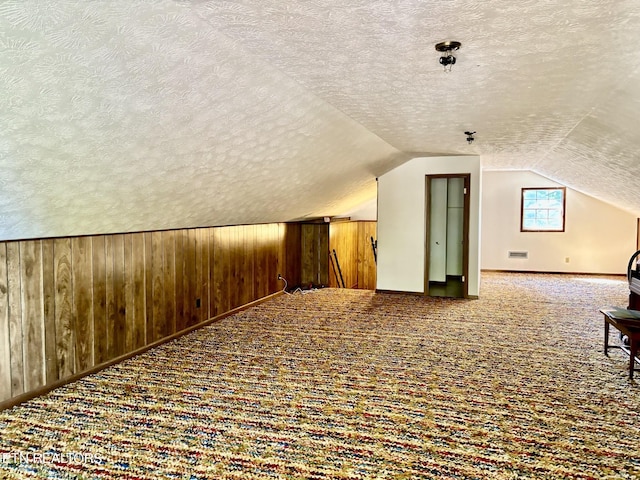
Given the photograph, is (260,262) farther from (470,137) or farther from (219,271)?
(470,137)

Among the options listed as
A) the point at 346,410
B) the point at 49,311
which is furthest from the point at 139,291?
the point at 346,410

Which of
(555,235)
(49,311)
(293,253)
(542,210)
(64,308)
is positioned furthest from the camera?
(542,210)

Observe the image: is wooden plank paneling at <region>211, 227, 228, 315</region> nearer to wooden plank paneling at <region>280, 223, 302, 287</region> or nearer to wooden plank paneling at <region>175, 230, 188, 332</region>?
wooden plank paneling at <region>175, 230, 188, 332</region>

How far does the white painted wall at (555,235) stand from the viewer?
904 centimetres

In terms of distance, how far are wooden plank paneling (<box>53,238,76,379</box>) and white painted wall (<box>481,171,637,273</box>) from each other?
8381 millimetres

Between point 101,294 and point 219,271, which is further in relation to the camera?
point 219,271

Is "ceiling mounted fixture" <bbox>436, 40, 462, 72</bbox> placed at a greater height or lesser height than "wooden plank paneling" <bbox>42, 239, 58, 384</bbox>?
greater

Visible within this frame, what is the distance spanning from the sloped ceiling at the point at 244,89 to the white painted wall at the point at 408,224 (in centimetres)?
224

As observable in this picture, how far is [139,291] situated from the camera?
13.6 ft

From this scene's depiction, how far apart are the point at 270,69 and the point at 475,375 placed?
2.78 meters

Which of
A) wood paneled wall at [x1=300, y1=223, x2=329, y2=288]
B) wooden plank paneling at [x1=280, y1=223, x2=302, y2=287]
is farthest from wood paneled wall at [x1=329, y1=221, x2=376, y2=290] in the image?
wooden plank paneling at [x1=280, y1=223, x2=302, y2=287]

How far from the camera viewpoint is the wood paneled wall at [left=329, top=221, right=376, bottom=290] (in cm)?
867

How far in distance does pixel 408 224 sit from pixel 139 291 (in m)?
4.25

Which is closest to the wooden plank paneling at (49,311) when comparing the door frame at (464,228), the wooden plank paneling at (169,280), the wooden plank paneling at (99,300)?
the wooden plank paneling at (99,300)
